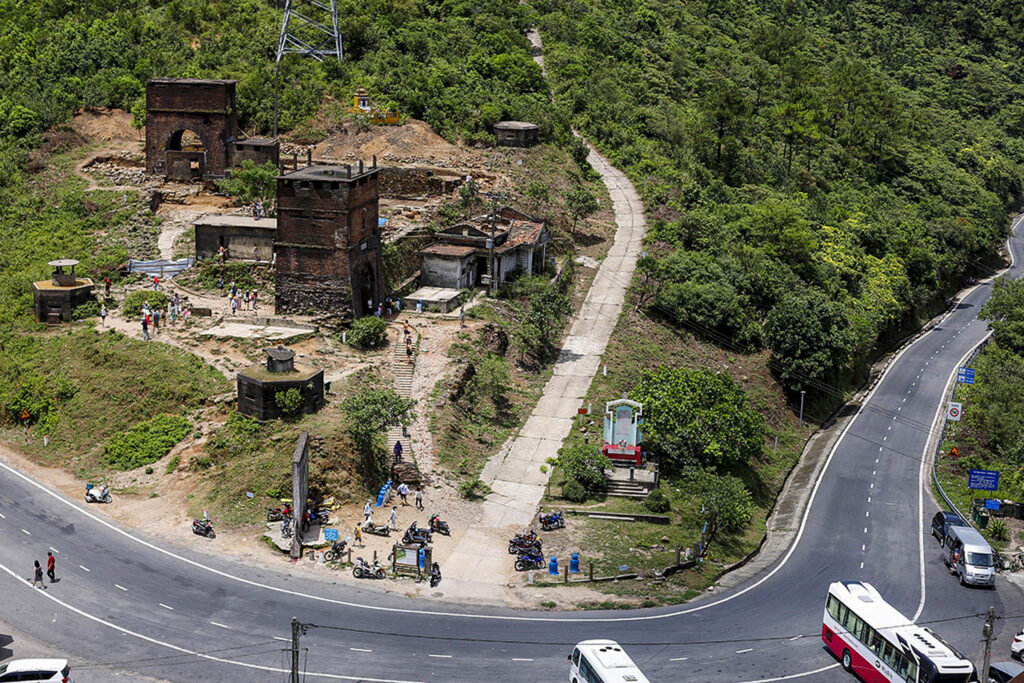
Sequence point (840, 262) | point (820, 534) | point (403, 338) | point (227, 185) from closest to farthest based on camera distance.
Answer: point (820, 534)
point (403, 338)
point (227, 185)
point (840, 262)

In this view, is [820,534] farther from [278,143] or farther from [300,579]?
[278,143]

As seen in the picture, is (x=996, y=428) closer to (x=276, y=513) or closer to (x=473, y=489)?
(x=473, y=489)

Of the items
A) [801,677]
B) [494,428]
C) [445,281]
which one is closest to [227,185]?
[445,281]

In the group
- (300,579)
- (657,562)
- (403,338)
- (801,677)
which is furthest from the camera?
(403,338)

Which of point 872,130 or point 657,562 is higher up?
point 872,130

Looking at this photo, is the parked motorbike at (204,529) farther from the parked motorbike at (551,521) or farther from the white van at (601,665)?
the white van at (601,665)

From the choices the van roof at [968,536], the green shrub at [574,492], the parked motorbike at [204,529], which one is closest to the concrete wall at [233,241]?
the parked motorbike at [204,529]

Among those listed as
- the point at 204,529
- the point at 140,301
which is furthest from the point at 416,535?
the point at 140,301
